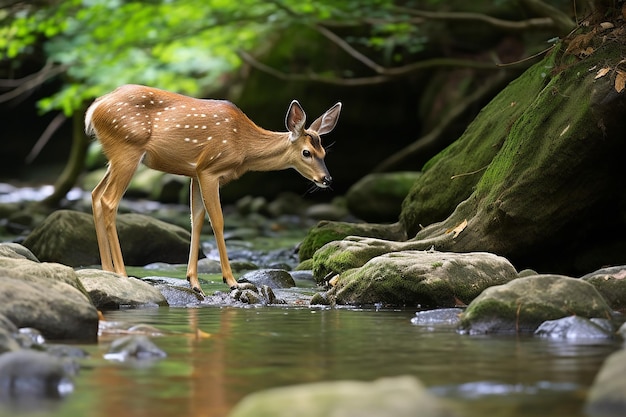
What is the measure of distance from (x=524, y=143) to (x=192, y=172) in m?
3.18

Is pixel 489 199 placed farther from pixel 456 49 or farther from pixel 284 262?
pixel 456 49

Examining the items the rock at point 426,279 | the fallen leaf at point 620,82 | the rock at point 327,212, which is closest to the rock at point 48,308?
the rock at point 426,279

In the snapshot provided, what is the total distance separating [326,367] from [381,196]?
48.3 ft

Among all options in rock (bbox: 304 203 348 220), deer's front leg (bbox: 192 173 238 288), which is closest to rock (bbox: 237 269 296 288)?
deer's front leg (bbox: 192 173 238 288)

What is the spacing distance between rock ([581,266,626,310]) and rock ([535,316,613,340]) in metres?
1.42

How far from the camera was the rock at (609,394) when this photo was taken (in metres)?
3.72

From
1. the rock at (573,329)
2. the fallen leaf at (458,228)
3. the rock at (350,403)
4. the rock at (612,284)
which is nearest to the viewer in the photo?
the rock at (350,403)

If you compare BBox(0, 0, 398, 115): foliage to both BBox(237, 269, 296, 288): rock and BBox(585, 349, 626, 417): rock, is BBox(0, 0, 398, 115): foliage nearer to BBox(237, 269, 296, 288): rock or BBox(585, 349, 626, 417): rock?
BBox(237, 269, 296, 288): rock

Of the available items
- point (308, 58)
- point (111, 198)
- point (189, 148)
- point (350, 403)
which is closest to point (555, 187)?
point (189, 148)

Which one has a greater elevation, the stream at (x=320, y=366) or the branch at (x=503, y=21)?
the branch at (x=503, y=21)

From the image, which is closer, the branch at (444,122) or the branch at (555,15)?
the branch at (555,15)

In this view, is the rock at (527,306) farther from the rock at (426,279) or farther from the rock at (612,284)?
the rock at (426,279)

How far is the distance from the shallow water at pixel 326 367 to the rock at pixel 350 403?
411mm

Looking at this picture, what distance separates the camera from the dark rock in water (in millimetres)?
5195
